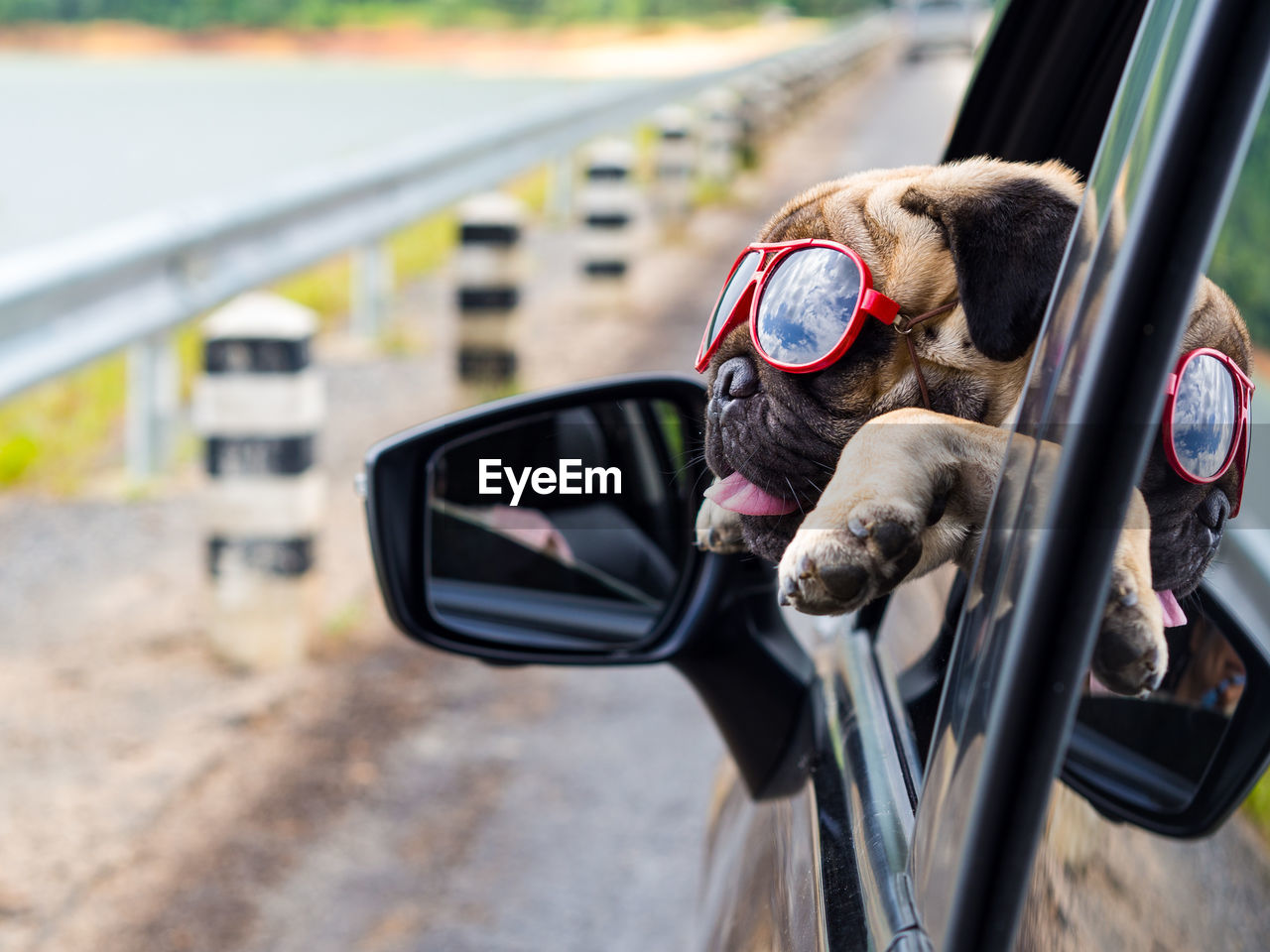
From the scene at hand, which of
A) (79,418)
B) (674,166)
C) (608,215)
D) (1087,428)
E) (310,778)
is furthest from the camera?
(674,166)

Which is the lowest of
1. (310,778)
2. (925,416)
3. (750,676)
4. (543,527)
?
(310,778)

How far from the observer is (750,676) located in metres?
1.94

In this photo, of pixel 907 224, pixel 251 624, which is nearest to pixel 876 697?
pixel 907 224

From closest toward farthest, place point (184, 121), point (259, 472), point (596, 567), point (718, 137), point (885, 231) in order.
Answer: point (885, 231)
point (596, 567)
point (259, 472)
point (718, 137)
point (184, 121)

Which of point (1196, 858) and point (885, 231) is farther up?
point (885, 231)

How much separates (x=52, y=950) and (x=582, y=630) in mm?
1833

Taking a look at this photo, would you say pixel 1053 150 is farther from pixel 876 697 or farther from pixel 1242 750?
pixel 1242 750

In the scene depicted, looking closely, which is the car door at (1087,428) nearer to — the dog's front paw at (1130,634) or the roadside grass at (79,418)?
the dog's front paw at (1130,634)

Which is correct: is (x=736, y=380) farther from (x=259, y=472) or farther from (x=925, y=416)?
(x=259, y=472)

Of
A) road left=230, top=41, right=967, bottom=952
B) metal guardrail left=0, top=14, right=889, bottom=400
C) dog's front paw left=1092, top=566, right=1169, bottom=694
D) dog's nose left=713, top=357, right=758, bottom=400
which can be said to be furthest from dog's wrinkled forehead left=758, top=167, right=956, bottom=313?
metal guardrail left=0, top=14, right=889, bottom=400

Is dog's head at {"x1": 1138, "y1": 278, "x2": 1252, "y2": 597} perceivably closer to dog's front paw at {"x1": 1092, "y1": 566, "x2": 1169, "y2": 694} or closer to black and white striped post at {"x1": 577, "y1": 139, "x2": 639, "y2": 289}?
dog's front paw at {"x1": 1092, "y1": 566, "x2": 1169, "y2": 694}

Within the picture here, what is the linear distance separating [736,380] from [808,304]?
0.10 meters

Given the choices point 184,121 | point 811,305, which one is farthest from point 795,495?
point 184,121

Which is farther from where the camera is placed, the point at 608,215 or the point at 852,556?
the point at 608,215
